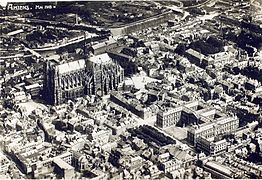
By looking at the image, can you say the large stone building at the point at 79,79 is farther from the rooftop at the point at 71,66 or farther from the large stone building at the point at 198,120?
the large stone building at the point at 198,120

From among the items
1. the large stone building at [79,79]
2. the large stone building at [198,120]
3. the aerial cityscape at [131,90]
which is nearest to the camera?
the aerial cityscape at [131,90]

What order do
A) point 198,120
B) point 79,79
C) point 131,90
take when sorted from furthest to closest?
point 131,90
point 79,79
point 198,120

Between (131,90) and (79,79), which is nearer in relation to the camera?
(79,79)

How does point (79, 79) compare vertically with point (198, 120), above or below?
above

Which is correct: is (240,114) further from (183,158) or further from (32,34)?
(32,34)

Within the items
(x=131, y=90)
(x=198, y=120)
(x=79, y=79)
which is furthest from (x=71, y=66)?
(x=198, y=120)

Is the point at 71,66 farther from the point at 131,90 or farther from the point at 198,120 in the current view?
the point at 198,120

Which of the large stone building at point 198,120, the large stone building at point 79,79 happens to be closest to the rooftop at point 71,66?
the large stone building at point 79,79
